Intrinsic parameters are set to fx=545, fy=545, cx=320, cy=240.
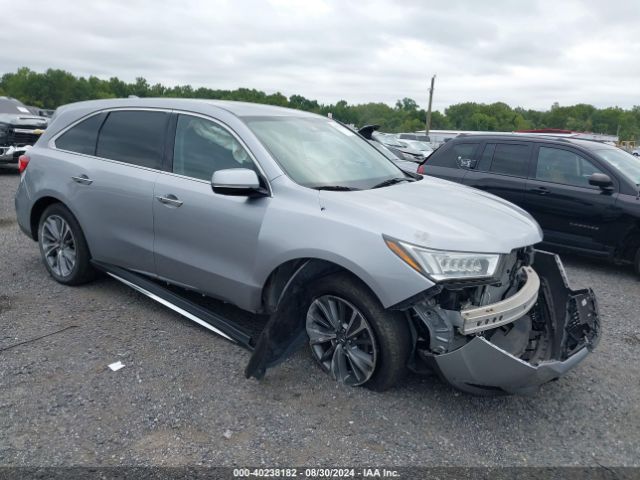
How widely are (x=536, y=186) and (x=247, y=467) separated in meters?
5.49

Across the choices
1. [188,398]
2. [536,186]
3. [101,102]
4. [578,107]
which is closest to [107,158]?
[101,102]

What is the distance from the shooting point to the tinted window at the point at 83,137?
4.68 m

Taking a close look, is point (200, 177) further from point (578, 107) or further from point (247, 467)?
point (578, 107)

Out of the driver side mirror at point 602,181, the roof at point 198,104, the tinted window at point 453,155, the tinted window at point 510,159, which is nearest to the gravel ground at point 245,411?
the roof at point 198,104

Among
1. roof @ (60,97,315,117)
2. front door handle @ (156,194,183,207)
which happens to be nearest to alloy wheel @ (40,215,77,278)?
roof @ (60,97,315,117)

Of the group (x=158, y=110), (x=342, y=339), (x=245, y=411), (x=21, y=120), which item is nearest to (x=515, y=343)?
(x=342, y=339)

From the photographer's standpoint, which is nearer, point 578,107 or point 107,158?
point 107,158

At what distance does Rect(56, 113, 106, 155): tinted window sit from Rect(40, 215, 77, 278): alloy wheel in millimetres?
639

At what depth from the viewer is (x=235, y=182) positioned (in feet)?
11.0

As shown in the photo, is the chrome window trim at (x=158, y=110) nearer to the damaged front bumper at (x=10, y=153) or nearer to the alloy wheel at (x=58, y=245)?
the alloy wheel at (x=58, y=245)

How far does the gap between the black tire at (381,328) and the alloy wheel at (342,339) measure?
4 centimetres

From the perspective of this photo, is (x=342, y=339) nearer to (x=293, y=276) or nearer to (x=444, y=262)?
(x=293, y=276)

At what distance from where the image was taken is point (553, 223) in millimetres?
6719

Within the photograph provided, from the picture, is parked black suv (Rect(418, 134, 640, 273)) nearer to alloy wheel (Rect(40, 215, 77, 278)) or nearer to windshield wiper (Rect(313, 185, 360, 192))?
windshield wiper (Rect(313, 185, 360, 192))
